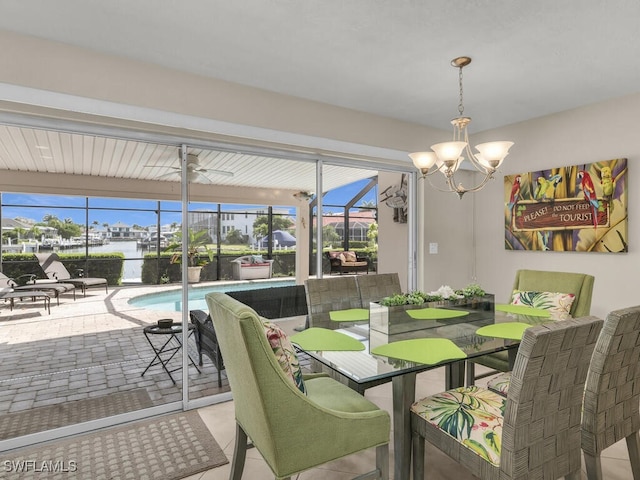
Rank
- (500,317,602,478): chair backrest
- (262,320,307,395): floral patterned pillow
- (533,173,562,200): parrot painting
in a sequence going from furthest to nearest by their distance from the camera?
(533,173,562,200): parrot painting < (262,320,307,395): floral patterned pillow < (500,317,602,478): chair backrest

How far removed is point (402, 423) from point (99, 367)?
2.45 metres

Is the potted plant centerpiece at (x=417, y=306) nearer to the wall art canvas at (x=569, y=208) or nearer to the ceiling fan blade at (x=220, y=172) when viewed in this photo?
the wall art canvas at (x=569, y=208)

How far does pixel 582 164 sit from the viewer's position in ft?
11.1

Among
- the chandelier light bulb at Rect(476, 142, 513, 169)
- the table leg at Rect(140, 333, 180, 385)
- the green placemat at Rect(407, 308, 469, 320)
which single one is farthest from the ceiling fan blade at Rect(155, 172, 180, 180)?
the chandelier light bulb at Rect(476, 142, 513, 169)

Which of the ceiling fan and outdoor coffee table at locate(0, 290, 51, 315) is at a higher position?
the ceiling fan

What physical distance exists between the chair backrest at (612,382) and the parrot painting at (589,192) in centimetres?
193

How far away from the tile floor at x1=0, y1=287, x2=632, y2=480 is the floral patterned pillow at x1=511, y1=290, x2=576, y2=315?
2.95 ft

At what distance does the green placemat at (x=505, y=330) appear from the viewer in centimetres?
214

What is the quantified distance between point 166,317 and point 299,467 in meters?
2.09

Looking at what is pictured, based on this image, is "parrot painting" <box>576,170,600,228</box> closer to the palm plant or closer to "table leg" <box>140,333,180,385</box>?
the palm plant

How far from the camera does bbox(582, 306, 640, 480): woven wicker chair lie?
1.56 metres

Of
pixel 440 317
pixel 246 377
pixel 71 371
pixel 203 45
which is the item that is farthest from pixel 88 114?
pixel 440 317

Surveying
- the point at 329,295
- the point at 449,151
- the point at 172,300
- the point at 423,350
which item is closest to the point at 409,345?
the point at 423,350

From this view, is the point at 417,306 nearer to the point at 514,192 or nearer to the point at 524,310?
the point at 524,310
